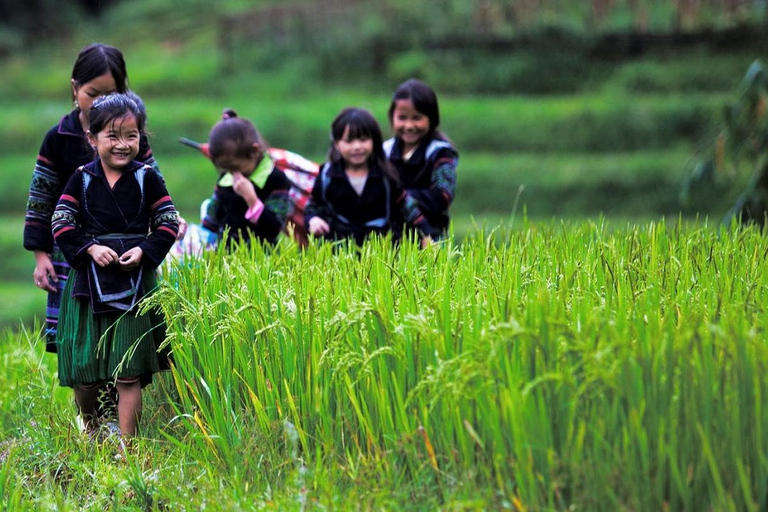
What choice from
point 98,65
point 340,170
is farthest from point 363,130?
point 98,65

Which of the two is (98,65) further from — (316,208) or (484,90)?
(484,90)

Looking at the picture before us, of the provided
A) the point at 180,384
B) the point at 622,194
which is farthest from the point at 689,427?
the point at 622,194

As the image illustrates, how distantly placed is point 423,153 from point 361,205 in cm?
39

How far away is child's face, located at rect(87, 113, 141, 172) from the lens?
9.33 ft

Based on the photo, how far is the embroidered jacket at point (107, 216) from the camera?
2.83 m

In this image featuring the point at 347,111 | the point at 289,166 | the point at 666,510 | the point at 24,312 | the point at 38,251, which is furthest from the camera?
the point at 24,312

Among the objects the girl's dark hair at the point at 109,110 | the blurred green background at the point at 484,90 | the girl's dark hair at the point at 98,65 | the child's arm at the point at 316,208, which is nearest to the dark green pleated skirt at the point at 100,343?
the girl's dark hair at the point at 109,110

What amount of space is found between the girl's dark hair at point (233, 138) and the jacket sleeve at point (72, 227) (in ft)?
3.04

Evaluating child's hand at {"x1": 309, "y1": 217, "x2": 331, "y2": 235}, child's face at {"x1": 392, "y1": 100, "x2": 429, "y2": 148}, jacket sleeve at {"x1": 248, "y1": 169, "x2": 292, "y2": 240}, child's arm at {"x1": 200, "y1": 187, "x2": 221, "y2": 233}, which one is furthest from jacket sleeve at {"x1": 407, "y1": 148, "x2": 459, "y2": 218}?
child's arm at {"x1": 200, "y1": 187, "x2": 221, "y2": 233}

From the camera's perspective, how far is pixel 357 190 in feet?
12.8

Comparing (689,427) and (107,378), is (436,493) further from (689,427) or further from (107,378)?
(107,378)

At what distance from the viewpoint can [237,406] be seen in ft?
8.79

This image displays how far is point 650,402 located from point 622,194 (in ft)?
26.9

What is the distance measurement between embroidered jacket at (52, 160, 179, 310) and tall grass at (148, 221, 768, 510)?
0.65 feet
